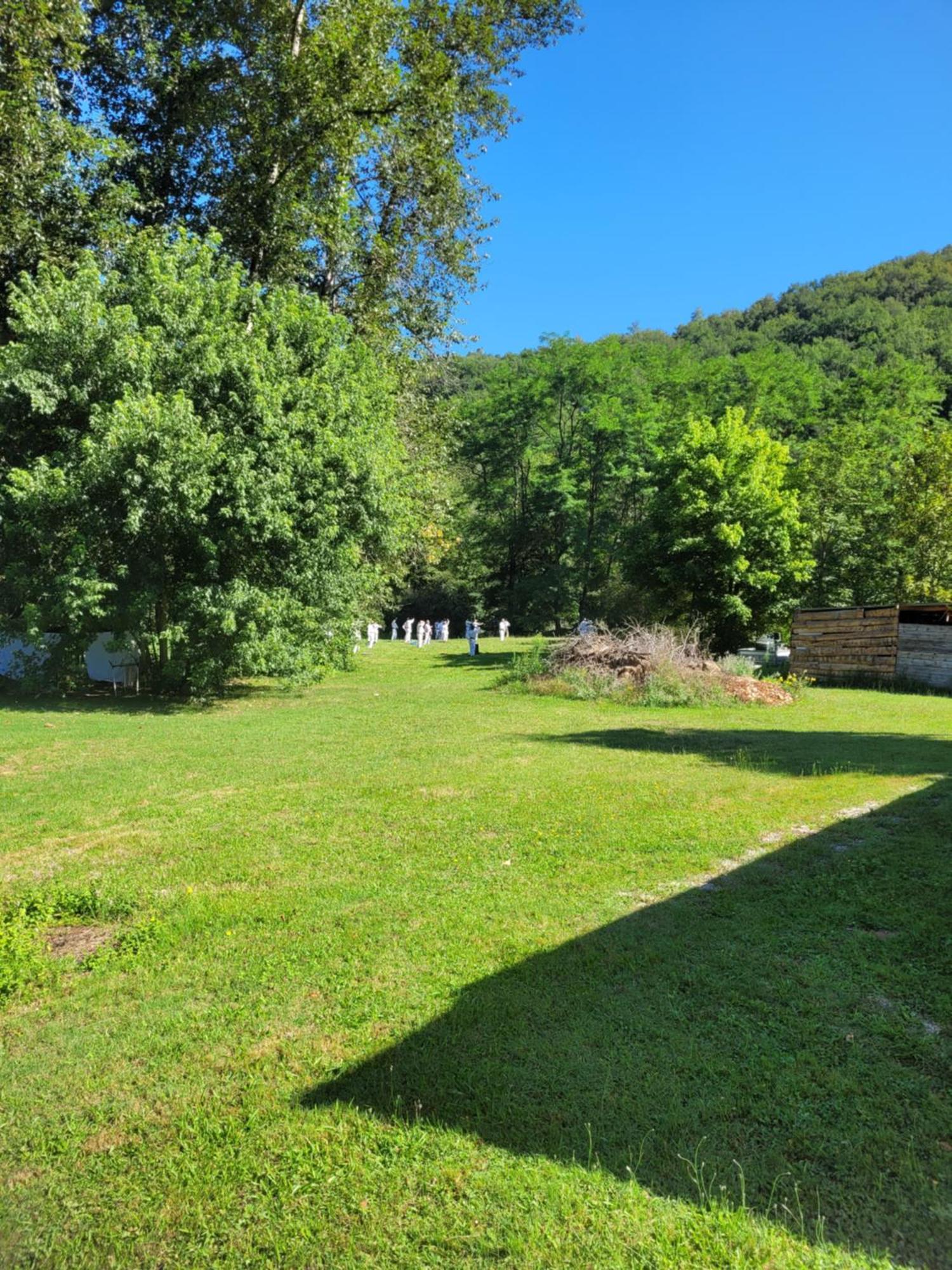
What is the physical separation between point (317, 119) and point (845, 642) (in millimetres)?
19356

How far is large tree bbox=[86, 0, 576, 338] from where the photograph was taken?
1669 cm

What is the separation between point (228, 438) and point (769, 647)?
2016 centimetres

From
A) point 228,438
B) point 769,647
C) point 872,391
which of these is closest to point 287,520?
point 228,438

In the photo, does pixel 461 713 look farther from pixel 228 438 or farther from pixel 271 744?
pixel 228 438

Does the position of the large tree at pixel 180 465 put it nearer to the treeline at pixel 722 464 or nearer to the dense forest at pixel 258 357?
the dense forest at pixel 258 357

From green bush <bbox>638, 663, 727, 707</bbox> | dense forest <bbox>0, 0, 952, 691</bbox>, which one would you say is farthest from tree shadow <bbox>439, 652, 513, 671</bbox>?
green bush <bbox>638, 663, 727, 707</bbox>

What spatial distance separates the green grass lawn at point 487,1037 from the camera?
229 cm

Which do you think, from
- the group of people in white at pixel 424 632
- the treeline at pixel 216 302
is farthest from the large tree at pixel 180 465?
the group of people in white at pixel 424 632

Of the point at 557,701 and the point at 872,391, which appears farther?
the point at 872,391

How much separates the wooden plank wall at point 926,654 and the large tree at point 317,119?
53.7ft

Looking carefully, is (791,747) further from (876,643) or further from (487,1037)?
(876,643)

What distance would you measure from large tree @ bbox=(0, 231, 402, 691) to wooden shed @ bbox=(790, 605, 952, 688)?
1404 centimetres

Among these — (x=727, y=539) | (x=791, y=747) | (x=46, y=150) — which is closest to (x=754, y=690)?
(x=791, y=747)

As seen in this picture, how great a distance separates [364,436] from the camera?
630 inches
